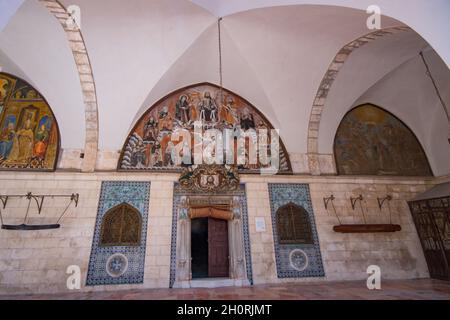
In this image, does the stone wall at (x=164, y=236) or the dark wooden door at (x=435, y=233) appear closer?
the stone wall at (x=164, y=236)

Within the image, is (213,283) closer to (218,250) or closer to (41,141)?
(218,250)

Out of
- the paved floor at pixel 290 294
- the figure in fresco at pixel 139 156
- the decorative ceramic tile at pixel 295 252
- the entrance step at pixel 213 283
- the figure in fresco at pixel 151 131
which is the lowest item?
the paved floor at pixel 290 294

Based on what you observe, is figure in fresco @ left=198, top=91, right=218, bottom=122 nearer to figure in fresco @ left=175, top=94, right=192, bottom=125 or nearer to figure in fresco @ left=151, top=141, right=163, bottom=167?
figure in fresco @ left=175, top=94, right=192, bottom=125

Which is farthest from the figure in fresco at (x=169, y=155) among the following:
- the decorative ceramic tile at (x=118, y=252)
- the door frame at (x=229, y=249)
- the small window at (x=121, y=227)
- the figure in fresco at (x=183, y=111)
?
the small window at (x=121, y=227)

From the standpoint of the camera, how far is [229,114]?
7012 millimetres

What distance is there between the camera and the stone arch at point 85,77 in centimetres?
479

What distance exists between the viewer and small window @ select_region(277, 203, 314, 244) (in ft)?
19.8

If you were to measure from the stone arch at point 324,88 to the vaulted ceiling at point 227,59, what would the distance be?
0.13 meters

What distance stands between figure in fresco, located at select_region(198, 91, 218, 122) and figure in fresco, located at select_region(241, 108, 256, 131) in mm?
793

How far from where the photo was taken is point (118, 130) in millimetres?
6336

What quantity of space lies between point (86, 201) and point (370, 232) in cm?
715

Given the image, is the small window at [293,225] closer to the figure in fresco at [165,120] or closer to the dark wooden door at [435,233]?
the dark wooden door at [435,233]

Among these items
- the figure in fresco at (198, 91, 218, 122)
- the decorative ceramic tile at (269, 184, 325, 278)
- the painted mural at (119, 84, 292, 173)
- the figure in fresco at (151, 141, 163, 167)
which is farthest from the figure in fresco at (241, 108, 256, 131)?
the figure in fresco at (151, 141, 163, 167)

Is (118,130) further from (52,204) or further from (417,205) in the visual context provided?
(417,205)
